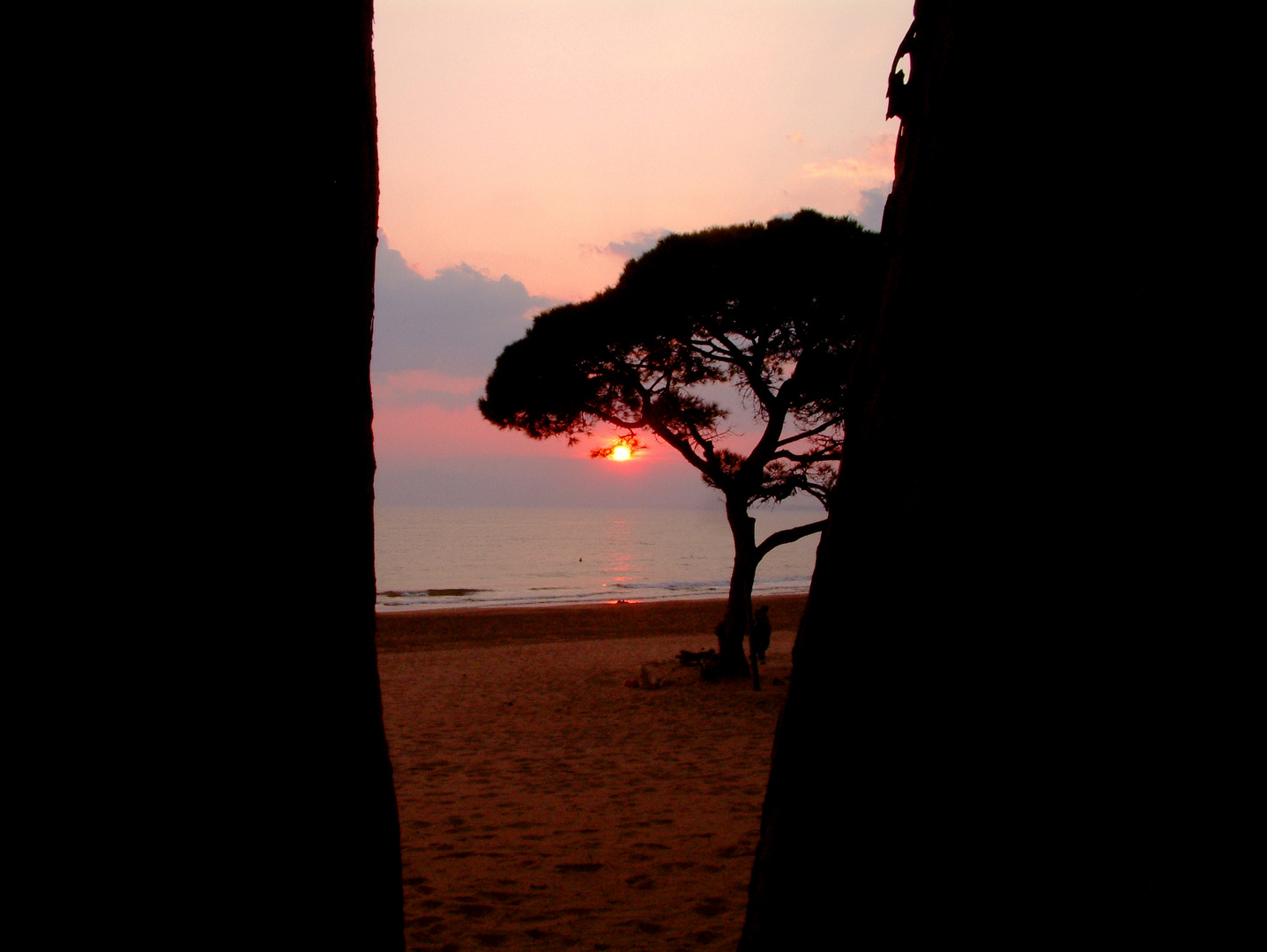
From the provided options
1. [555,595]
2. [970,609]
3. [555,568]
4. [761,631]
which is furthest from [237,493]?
[555,568]

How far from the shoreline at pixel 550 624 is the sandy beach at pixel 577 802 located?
508 cm

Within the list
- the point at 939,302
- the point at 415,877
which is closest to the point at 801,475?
the point at 415,877

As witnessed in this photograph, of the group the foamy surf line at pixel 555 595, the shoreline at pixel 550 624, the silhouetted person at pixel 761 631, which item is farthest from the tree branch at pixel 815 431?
the foamy surf line at pixel 555 595

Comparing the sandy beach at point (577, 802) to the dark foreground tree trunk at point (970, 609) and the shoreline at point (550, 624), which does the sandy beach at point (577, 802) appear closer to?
the dark foreground tree trunk at point (970, 609)

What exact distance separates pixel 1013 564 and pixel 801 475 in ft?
35.4

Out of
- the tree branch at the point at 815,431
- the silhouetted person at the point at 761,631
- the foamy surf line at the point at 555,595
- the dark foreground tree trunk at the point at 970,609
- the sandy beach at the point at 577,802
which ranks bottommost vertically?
the foamy surf line at the point at 555,595

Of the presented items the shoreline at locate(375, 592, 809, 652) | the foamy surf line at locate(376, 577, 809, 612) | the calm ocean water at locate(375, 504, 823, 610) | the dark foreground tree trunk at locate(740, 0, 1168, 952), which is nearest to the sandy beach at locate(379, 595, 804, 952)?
the dark foreground tree trunk at locate(740, 0, 1168, 952)

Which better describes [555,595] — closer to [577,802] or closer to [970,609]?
[577,802]

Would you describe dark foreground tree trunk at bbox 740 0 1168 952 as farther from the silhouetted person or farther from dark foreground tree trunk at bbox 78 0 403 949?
the silhouetted person

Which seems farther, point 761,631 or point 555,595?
point 555,595

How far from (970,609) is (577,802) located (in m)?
4.47

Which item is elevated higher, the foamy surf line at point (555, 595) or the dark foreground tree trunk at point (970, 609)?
the dark foreground tree trunk at point (970, 609)

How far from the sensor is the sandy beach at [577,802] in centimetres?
347

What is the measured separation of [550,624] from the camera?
67.3 feet
